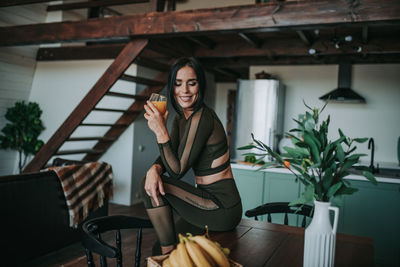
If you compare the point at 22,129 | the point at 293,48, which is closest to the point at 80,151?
the point at 22,129

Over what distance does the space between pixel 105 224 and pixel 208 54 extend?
13.7 ft

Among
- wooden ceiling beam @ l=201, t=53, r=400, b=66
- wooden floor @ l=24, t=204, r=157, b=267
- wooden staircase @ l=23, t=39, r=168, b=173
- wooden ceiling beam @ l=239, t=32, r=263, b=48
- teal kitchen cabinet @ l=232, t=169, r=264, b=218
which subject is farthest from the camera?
wooden ceiling beam @ l=201, t=53, r=400, b=66

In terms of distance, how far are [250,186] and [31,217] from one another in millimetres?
2193

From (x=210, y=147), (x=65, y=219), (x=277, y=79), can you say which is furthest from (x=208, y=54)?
(x=210, y=147)

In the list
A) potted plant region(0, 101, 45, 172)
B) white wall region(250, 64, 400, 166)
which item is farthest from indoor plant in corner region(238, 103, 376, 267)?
potted plant region(0, 101, 45, 172)

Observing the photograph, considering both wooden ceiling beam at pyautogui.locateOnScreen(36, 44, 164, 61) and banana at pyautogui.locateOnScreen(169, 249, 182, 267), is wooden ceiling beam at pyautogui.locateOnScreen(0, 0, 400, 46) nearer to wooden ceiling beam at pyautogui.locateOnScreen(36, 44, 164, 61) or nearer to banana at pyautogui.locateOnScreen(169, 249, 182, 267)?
wooden ceiling beam at pyautogui.locateOnScreen(36, 44, 164, 61)

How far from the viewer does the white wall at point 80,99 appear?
5.77 m

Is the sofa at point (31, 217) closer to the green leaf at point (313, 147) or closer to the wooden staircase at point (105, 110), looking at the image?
the wooden staircase at point (105, 110)

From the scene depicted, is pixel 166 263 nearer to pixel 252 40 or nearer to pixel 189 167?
pixel 189 167

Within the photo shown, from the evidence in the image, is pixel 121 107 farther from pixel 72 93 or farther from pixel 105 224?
pixel 105 224

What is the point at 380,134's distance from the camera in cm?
541

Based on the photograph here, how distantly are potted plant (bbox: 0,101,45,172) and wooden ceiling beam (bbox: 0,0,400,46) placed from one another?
154 cm

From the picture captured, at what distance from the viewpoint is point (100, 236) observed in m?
1.54

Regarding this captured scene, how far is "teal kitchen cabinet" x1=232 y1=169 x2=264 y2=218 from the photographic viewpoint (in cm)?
386
